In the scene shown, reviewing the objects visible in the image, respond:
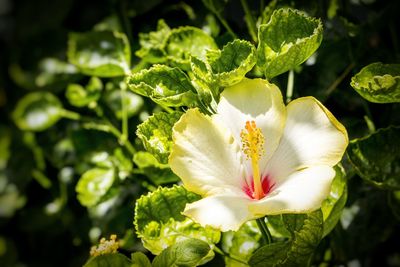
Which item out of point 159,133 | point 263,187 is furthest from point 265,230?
point 159,133

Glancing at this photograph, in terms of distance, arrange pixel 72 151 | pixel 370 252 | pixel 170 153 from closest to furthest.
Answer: pixel 170 153, pixel 370 252, pixel 72 151

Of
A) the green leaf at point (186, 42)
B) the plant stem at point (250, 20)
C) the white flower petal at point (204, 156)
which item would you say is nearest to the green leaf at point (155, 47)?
the green leaf at point (186, 42)

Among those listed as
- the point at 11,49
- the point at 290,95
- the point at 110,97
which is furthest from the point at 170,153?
the point at 11,49

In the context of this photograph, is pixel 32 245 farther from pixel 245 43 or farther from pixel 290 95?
pixel 245 43

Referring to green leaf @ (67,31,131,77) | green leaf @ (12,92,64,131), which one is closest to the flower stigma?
green leaf @ (67,31,131,77)

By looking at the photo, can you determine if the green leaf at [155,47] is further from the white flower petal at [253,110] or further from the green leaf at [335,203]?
the green leaf at [335,203]
